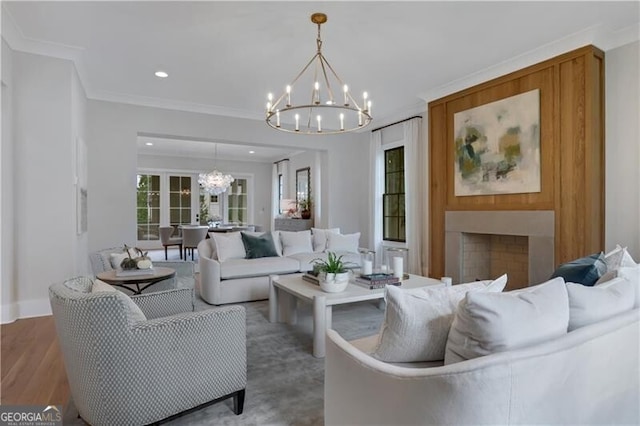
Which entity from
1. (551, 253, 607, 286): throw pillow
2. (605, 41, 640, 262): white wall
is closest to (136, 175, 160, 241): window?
(605, 41, 640, 262): white wall

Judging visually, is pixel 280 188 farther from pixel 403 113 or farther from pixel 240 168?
pixel 403 113

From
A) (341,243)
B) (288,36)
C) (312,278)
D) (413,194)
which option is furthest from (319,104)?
(413,194)

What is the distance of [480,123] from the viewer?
4684mm

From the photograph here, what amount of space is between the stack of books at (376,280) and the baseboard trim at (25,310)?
3273 mm

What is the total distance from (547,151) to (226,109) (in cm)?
459

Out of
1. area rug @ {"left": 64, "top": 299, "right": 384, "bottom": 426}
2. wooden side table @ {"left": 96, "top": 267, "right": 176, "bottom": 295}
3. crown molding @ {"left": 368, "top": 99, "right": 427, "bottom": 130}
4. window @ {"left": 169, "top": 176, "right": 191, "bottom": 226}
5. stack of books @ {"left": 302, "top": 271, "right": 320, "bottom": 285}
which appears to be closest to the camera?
area rug @ {"left": 64, "top": 299, "right": 384, "bottom": 426}

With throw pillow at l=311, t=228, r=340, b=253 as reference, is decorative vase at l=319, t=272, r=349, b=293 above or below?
below

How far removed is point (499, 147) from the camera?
14.6ft

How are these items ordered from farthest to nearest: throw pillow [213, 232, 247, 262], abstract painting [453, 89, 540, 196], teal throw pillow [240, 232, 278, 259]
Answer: teal throw pillow [240, 232, 278, 259] < throw pillow [213, 232, 247, 262] < abstract painting [453, 89, 540, 196]

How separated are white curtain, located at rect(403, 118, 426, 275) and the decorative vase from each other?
3.08 metres

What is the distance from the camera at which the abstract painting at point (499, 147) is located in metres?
4.13

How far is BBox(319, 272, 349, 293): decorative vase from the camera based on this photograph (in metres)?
3.18

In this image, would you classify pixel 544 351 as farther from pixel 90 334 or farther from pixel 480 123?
pixel 480 123

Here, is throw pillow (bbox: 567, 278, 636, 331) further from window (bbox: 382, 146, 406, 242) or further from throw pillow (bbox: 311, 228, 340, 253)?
window (bbox: 382, 146, 406, 242)
